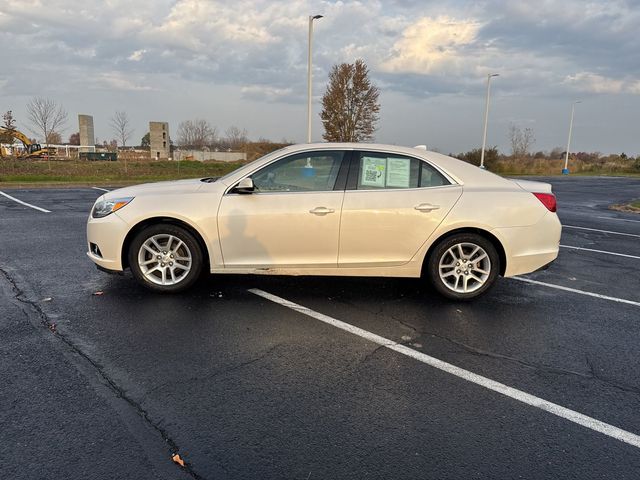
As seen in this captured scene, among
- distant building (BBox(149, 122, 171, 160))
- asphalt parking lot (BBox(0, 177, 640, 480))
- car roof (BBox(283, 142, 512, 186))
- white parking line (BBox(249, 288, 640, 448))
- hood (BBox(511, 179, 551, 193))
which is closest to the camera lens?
asphalt parking lot (BBox(0, 177, 640, 480))

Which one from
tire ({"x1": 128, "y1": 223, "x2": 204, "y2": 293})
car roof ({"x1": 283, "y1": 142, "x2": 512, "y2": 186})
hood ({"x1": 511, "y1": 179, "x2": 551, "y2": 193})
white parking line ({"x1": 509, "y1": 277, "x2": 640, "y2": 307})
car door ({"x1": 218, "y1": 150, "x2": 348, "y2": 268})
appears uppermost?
car roof ({"x1": 283, "y1": 142, "x2": 512, "y2": 186})

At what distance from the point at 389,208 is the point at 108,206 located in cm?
301

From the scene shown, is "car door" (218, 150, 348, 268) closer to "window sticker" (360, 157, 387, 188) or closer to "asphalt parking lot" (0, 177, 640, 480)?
"window sticker" (360, 157, 387, 188)

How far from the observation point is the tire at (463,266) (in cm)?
500

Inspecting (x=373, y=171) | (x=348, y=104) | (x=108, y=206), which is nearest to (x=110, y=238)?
(x=108, y=206)

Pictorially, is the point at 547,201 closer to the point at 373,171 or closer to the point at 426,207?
the point at 426,207

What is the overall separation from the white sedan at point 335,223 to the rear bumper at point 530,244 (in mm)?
11

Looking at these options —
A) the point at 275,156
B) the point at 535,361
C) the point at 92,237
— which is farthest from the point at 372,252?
the point at 92,237

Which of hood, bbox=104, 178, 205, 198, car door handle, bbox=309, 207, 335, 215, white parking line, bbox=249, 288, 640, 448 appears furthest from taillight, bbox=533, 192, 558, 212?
hood, bbox=104, 178, 205, 198

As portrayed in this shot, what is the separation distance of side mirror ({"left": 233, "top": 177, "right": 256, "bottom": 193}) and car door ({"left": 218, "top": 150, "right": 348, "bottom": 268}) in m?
0.05

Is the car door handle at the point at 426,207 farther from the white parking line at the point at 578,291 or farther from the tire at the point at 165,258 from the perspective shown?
the tire at the point at 165,258

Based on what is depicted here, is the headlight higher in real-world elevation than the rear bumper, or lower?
higher

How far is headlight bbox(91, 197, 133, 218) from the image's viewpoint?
496cm

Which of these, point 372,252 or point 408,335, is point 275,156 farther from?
point 408,335
